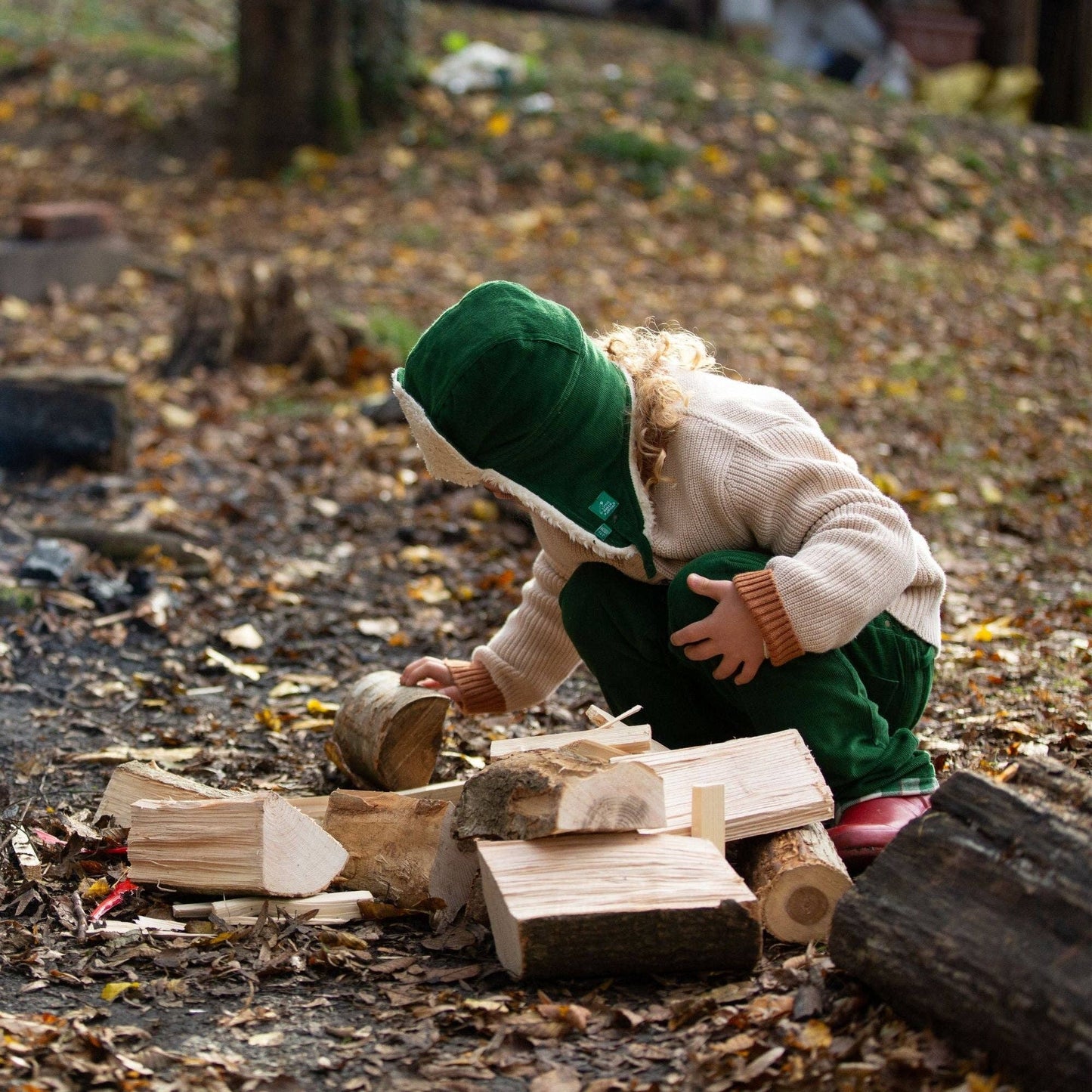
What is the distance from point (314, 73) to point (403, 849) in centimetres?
785

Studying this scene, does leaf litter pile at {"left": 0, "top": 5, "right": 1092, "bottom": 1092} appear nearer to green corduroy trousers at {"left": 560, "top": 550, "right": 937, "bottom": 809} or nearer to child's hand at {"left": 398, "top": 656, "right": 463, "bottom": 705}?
child's hand at {"left": 398, "top": 656, "right": 463, "bottom": 705}

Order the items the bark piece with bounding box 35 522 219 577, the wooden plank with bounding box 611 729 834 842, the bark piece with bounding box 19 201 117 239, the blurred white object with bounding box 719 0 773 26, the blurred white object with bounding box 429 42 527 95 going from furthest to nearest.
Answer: the blurred white object with bounding box 719 0 773 26 < the blurred white object with bounding box 429 42 527 95 < the bark piece with bounding box 19 201 117 239 < the bark piece with bounding box 35 522 219 577 < the wooden plank with bounding box 611 729 834 842

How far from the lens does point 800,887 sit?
7.20ft

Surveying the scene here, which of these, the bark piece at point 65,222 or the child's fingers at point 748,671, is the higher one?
the child's fingers at point 748,671

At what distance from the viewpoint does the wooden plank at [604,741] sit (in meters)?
2.49

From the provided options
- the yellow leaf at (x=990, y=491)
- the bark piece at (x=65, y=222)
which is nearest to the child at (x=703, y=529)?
the yellow leaf at (x=990, y=491)

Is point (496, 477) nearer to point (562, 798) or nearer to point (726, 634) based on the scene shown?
point (726, 634)

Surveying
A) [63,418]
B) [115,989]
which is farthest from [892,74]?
[115,989]

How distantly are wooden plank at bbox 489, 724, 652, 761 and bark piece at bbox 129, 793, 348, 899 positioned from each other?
0.36 meters

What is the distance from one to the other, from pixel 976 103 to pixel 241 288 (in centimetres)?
784

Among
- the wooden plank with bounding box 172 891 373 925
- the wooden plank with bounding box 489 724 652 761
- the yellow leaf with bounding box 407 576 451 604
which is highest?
the wooden plank with bounding box 489 724 652 761

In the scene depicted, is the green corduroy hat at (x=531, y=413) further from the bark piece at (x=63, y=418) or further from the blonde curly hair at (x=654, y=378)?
the bark piece at (x=63, y=418)

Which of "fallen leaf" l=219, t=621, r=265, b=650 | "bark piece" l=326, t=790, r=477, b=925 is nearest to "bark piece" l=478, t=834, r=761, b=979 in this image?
"bark piece" l=326, t=790, r=477, b=925

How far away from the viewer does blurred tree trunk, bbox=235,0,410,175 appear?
895cm
